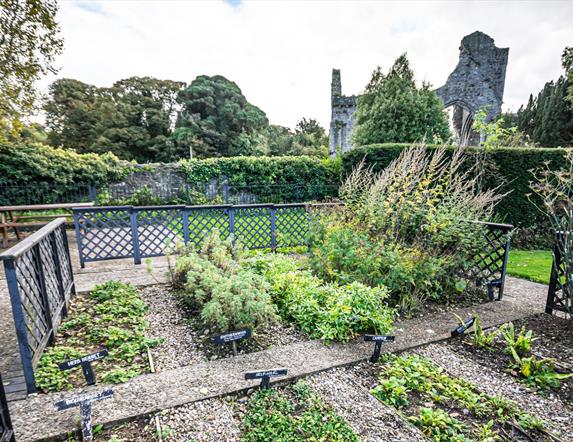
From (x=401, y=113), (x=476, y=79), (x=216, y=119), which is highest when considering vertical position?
(x=476, y=79)

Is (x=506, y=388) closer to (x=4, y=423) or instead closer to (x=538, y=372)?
(x=538, y=372)

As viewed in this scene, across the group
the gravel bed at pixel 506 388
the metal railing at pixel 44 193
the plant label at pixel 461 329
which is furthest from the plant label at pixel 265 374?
the metal railing at pixel 44 193

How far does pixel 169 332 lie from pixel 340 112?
16.9 m

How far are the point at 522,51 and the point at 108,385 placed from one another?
17.6m

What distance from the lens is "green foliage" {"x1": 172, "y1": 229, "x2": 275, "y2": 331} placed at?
7.98 ft

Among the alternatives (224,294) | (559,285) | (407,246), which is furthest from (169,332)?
(559,285)

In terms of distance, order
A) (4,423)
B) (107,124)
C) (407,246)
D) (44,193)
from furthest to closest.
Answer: (107,124)
(44,193)
(407,246)
(4,423)

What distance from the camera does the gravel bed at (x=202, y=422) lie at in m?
1.56

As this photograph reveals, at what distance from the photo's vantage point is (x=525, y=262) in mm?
5484

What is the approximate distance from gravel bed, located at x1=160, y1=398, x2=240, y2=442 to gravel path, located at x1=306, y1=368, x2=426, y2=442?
0.60 m

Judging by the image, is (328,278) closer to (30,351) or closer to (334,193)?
(30,351)

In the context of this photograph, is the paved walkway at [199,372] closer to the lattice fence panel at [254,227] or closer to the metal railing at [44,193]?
the lattice fence panel at [254,227]

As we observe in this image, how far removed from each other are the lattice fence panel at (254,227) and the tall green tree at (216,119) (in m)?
16.7

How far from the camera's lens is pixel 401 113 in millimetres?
10805
